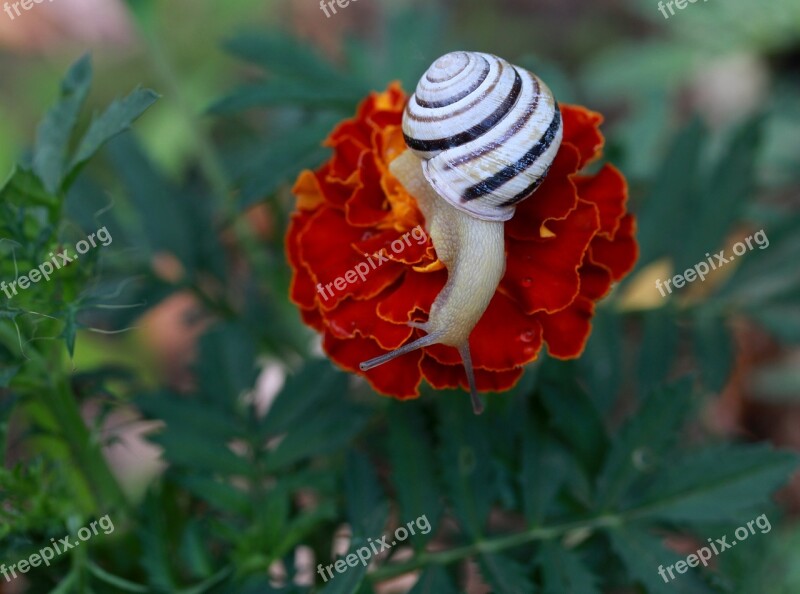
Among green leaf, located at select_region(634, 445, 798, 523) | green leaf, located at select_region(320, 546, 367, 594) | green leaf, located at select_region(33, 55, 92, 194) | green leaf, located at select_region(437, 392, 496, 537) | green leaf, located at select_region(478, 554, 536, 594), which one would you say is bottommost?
green leaf, located at select_region(634, 445, 798, 523)

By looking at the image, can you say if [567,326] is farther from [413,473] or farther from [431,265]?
[413,473]

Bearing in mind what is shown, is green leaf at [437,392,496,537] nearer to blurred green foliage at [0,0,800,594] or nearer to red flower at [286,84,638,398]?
blurred green foliage at [0,0,800,594]

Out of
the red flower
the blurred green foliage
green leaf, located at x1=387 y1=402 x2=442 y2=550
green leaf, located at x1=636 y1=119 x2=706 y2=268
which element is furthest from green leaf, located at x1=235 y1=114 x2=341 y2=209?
green leaf, located at x1=636 y1=119 x2=706 y2=268

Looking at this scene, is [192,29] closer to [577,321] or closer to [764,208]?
[764,208]

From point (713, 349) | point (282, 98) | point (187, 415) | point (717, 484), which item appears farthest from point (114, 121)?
point (713, 349)

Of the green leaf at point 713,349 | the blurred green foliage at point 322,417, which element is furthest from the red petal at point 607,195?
the green leaf at point 713,349

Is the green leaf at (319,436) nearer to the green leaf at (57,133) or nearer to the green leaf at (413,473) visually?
the green leaf at (413,473)
